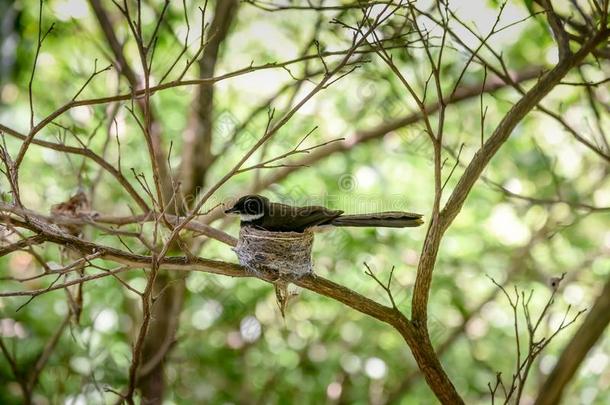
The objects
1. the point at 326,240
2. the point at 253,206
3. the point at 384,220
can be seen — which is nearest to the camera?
the point at 384,220

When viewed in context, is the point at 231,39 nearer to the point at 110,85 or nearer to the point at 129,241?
the point at 110,85

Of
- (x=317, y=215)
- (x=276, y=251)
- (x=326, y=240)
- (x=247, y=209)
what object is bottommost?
(x=276, y=251)

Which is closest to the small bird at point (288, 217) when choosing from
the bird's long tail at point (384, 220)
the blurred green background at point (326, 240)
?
the bird's long tail at point (384, 220)

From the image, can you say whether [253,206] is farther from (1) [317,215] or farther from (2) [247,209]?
(1) [317,215]

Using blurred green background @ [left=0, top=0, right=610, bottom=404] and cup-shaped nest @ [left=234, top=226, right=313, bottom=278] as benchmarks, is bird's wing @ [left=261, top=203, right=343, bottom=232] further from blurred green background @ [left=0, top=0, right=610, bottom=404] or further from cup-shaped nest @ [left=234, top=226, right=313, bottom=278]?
blurred green background @ [left=0, top=0, right=610, bottom=404]

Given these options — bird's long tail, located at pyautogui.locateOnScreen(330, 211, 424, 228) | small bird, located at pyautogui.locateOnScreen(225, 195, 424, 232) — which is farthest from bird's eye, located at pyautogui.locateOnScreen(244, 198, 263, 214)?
bird's long tail, located at pyautogui.locateOnScreen(330, 211, 424, 228)

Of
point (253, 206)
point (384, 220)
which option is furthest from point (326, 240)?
point (384, 220)

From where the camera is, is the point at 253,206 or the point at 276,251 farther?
the point at 253,206

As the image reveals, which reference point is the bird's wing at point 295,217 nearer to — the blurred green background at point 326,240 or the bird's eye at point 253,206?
the bird's eye at point 253,206
